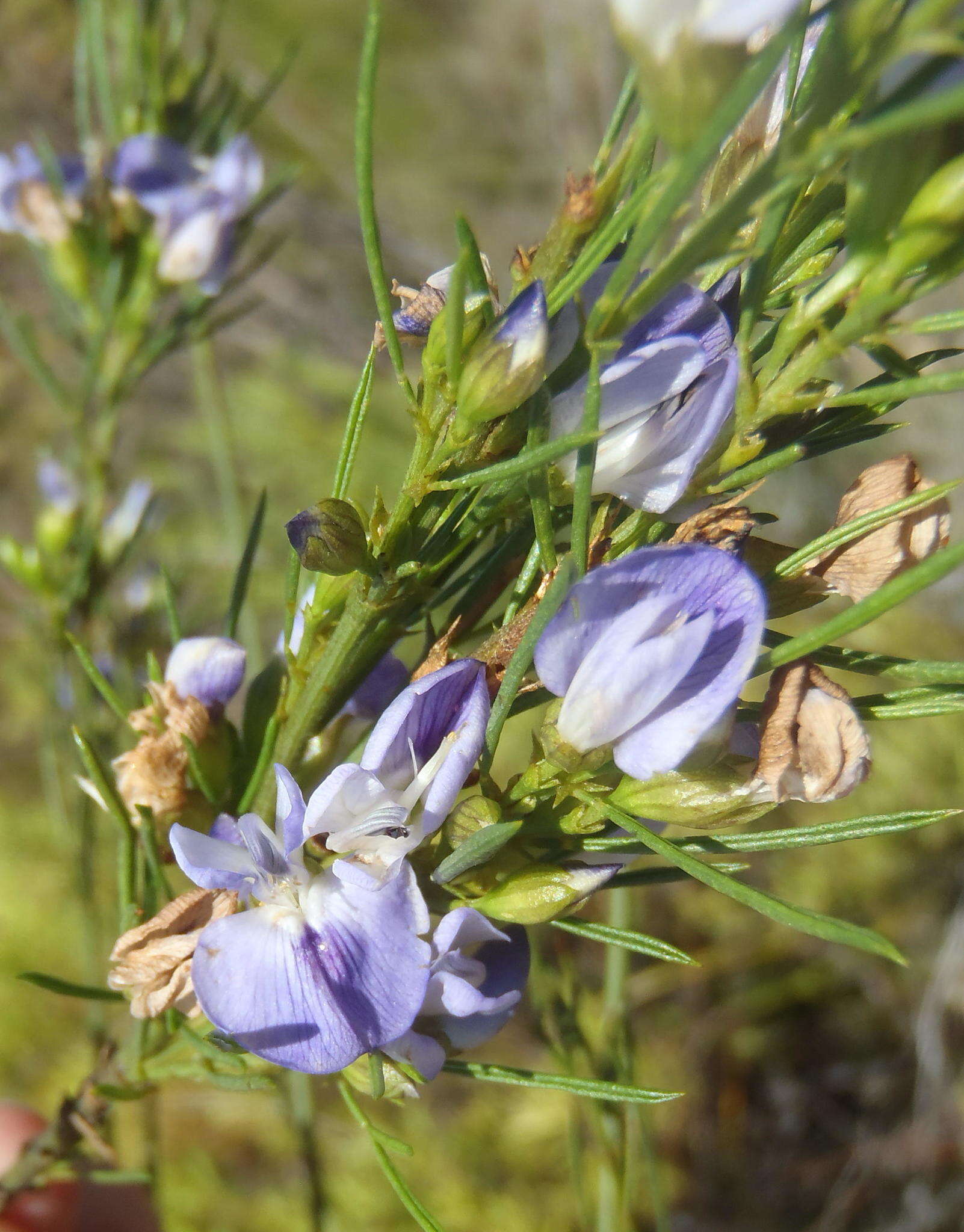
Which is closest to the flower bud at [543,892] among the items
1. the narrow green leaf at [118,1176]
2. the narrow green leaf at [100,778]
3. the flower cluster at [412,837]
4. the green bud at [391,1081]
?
the flower cluster at [412,837]

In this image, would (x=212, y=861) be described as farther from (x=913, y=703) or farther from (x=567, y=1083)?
(x=913, y=703)

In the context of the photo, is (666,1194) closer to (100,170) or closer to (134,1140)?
(134,1140)

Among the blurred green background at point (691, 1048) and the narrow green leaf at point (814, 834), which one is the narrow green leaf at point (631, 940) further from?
the blurred green background at point (691, 1048)

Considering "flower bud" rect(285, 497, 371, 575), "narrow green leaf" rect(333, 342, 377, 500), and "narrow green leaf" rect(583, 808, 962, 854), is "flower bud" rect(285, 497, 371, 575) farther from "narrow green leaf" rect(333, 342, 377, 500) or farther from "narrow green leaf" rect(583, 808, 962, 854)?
"narrow green leaf" rect(583, 808, 962, 854)

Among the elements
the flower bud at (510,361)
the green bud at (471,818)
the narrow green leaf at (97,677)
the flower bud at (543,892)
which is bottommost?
the flower bud at (543,892)

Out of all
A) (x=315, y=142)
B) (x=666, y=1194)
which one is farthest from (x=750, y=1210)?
(x=315, y=142)

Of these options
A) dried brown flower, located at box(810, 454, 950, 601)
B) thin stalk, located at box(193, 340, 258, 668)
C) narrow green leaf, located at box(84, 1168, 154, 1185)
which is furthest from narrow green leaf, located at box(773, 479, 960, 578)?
thin stalk, located at box(193, 340, 258, 668)
